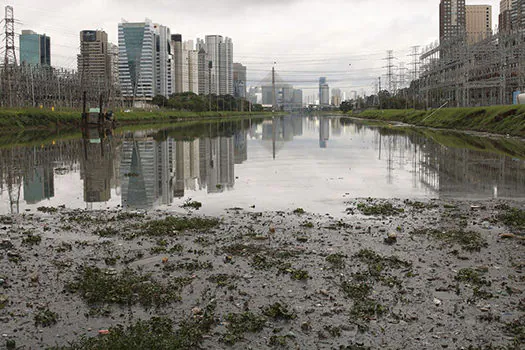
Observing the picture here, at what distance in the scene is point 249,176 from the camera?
20781 millimetres

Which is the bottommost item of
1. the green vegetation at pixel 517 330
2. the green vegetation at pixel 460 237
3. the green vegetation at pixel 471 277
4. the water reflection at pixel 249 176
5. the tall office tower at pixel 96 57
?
the green vegetation at pixel 517 330

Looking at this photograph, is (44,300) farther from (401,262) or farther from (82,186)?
(82,186)

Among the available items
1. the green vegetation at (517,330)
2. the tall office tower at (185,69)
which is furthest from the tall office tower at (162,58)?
the green vegetation at (517,330)

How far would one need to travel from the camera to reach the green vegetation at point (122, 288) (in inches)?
288

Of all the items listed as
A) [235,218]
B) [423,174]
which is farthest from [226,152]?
[235,218]

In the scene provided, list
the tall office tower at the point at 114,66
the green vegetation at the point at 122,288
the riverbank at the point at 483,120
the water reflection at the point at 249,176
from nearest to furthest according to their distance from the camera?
1. the green vegetation at the point at 122,288
2. the water reflection at the point at 249,176
3. the riverbank at the point at 483,120
4. the tall office tower at the point at 114,66

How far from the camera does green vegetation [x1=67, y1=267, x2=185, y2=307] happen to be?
24.0 feet

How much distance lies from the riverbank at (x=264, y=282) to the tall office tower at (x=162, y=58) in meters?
140

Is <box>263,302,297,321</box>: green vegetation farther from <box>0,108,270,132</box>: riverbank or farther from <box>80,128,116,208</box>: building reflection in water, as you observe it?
<box>0,108,270,132</box>: riverbank

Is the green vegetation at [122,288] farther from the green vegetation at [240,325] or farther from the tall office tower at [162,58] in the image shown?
Result: the tall office tower at [162,58]

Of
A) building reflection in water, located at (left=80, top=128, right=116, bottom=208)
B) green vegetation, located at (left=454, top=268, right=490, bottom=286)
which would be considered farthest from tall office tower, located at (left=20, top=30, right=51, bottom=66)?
green vegetation, located at (left=454, top=268, right=490, bottom=286)

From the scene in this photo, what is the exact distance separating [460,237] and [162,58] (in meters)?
149

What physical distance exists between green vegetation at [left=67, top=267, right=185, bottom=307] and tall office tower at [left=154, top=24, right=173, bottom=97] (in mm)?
142156

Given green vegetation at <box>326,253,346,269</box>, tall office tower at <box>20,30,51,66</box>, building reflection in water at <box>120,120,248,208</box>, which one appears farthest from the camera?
tall office tower at <box>20,30,51,66</box>
